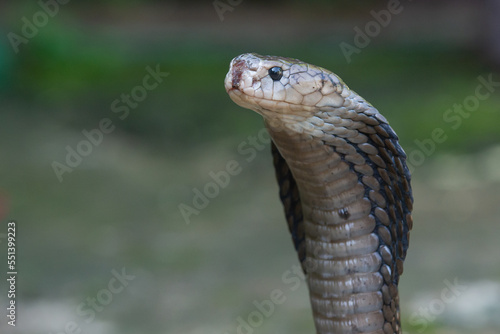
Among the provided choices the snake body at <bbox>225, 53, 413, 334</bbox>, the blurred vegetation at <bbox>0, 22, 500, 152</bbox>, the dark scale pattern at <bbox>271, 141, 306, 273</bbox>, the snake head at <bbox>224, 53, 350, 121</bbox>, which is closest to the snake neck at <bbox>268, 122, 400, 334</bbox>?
the snake body at <bbox>225, 53, 413, 334</bbox>

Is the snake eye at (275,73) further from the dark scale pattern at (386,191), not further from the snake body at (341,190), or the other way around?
the dark scale pattern at (386,191)

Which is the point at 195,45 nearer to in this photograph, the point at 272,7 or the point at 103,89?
the point at 272,7

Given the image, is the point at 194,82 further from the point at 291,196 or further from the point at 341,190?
the point at 341,190

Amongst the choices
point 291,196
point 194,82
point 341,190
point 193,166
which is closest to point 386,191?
point 341,190

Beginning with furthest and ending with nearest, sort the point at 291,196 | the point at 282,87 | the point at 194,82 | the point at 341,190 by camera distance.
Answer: the point at 194,82 → the point at 291,196 → the point at 341,190 → the point at 282,87

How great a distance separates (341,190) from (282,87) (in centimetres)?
36

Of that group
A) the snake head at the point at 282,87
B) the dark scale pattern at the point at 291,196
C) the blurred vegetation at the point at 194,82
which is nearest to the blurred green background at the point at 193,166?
the blurred vegetation at the point at 194,82

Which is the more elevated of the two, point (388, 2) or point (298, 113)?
point (388, 2)

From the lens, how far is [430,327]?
353 centimetres

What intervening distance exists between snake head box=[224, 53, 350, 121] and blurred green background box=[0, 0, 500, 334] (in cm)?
204

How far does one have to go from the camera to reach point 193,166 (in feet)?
20.1

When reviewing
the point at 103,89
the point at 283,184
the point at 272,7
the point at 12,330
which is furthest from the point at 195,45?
the point at 283,184

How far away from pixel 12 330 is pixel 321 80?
2383 mm

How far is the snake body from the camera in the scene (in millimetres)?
1754
